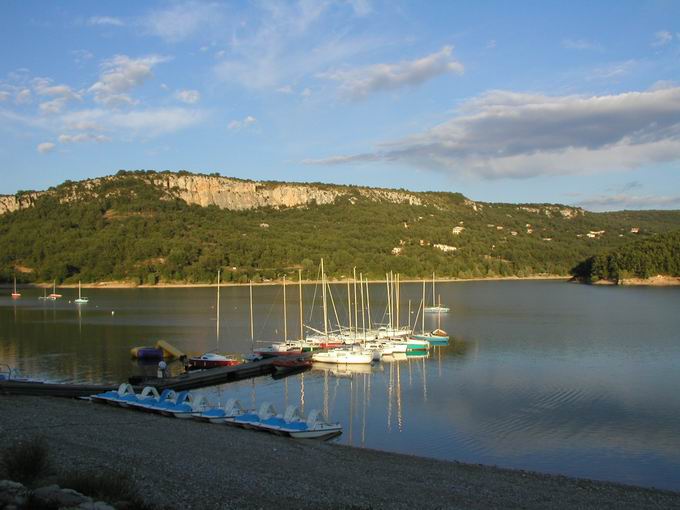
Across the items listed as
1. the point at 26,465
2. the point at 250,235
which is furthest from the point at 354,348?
the point at 250,235

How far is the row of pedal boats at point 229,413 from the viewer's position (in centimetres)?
1889

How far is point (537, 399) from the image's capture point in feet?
84.0

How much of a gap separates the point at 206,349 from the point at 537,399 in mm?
22632

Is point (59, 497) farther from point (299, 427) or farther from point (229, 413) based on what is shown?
point (229, 413)

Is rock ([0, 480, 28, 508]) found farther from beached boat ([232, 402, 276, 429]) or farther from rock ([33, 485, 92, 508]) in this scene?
beached boat ([232, 402, 276, 429])

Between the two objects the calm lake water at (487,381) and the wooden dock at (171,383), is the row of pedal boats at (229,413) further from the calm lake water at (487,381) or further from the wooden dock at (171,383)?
the wooden dock at (171,383)

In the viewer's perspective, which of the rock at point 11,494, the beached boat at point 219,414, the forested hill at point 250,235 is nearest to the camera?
the rock at point 11,494

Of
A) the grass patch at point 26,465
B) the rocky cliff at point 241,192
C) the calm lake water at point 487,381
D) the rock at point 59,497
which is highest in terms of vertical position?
the rocky cliff at point 241,192

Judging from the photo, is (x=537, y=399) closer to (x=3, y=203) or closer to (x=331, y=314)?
(x=331, y=314)

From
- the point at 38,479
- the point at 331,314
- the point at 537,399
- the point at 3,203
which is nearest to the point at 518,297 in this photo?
the point at 331,314

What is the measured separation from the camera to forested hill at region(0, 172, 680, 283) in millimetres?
127500

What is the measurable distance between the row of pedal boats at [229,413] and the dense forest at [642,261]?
122448 mm

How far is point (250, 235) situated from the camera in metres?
148

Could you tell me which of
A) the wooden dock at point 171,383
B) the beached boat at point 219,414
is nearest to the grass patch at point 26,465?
the beached boat at point 219,414
